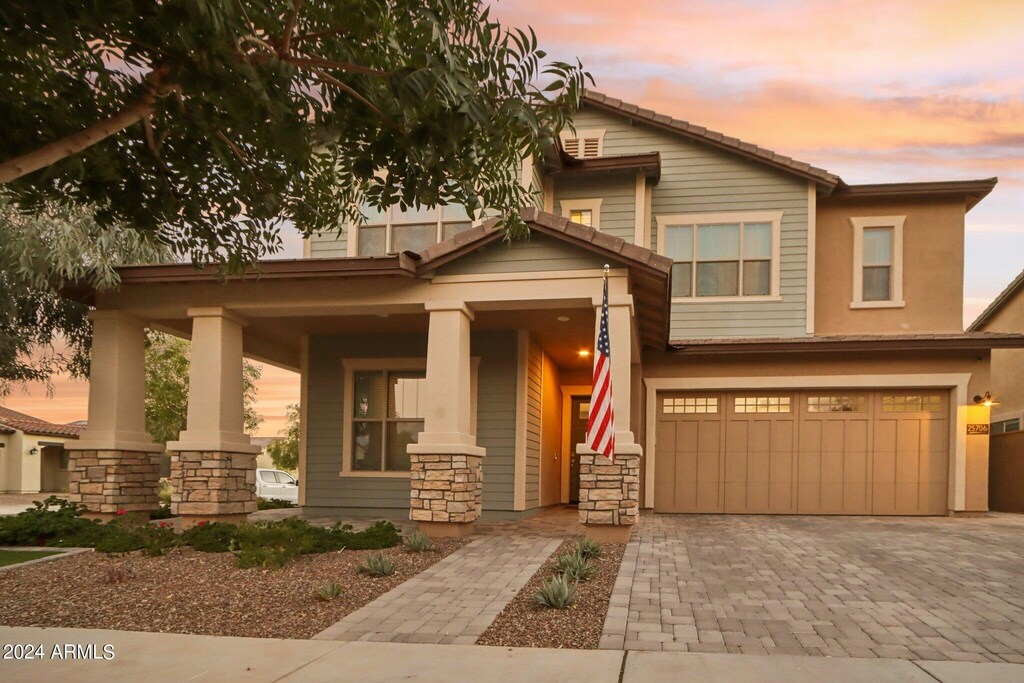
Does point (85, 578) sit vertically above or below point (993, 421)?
below

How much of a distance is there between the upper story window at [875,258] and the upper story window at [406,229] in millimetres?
7585

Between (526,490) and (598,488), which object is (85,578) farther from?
(526,490)

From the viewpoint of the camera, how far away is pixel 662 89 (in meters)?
17.7

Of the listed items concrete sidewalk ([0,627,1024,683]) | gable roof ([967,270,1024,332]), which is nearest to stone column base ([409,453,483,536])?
concrete sidewalk ([0,627,1024,683])

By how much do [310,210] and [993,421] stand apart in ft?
63.7

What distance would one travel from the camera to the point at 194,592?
26.0 feet

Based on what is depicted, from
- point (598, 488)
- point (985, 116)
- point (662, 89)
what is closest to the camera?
point (598, 488)

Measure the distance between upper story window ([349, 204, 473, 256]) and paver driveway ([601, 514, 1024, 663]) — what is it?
624 centimetres

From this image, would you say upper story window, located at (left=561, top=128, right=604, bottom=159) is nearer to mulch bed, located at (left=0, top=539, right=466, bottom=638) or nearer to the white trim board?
the white trim board

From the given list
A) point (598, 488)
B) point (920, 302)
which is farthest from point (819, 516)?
point (598, 488)

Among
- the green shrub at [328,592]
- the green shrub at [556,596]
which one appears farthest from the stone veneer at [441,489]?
the green shrub at [556,596]

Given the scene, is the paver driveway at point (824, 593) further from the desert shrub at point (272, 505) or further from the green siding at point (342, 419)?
the desert shrub at point (272, 505)

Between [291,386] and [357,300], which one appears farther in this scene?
[291,386]

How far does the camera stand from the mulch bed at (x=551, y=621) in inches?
247
